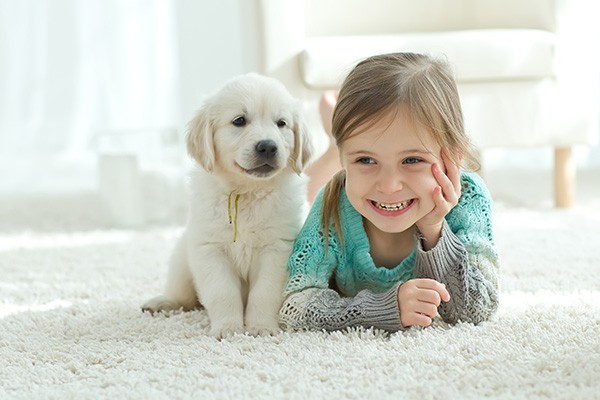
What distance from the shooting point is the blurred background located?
4367 mm

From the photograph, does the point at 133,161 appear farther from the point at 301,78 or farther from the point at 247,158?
the point at 247,158

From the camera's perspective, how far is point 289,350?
1.42 metres

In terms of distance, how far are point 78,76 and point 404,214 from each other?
350 cm

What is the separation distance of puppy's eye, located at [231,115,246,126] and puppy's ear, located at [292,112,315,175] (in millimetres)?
107

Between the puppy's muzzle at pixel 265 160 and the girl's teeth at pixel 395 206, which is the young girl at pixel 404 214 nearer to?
the girl's teeth at pixel 395 206

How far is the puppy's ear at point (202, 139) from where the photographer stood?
1.70 metres

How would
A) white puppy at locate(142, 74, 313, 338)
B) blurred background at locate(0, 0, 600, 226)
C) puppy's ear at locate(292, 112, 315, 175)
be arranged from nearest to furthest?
white puppy at locate(142, 74, 313, 338)
puppy's ear at locate(292, 112, 315, 175)
blurred background at locate(0, 0, 600, 226)

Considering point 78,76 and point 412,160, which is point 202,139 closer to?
point 412,160

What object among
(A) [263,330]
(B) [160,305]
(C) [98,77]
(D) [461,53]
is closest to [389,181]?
(A) [263,330]

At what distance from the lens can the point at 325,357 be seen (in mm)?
1370

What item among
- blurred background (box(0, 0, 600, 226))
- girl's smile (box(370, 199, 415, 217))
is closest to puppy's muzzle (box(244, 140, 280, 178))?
girl's smile (box(370, 199, 415, 217))

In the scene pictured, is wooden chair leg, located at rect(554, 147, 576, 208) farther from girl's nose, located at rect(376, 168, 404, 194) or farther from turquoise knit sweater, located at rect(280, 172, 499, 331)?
girl's nose, located at rect(376, 168, 404, 194)

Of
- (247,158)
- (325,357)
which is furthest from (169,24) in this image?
(325,357)

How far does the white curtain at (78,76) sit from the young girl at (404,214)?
3.15 metres
